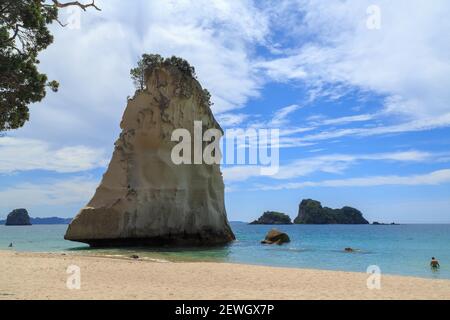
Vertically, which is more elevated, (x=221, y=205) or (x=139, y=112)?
(x=139, y=112)

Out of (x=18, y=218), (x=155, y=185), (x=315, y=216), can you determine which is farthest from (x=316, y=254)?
(x=18, y=218)

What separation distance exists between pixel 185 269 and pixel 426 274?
45.4ft

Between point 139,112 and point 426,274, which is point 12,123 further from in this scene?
point 139,112

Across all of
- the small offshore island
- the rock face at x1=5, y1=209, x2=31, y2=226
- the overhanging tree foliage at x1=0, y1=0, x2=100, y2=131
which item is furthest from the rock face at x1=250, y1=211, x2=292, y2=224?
the overhanging tree foliage at x1=0, y1=0, x2=100, y2=131

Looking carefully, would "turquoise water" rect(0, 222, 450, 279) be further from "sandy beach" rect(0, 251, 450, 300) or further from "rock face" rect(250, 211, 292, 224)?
"rock face" rect(250, 211, 292, 224)

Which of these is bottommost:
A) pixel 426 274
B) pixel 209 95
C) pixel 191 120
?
pixel 426 274

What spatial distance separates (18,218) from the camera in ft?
634

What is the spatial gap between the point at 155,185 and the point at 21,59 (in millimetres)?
26971

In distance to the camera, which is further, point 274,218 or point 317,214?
point 274,218

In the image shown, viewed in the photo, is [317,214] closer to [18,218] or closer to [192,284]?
[18,218]

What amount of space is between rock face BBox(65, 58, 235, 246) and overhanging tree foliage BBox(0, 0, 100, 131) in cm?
2433

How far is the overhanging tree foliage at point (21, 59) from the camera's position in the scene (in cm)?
1255
